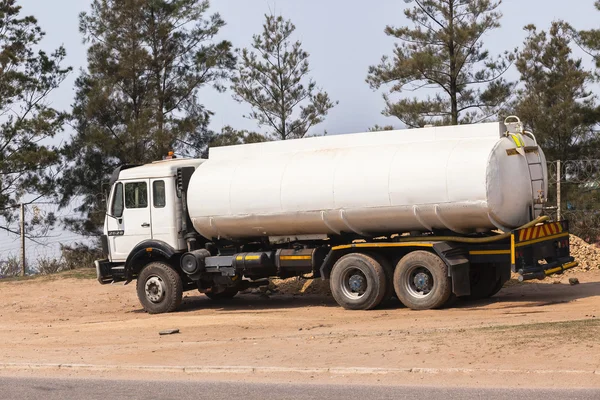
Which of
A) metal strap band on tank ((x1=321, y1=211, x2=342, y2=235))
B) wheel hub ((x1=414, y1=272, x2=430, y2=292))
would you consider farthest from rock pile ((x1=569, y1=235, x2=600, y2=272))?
metal strap band on tank ((x1=321, y1=211, x2=342, y2=235))

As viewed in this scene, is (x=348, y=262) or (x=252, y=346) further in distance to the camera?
(x=348, y=262)

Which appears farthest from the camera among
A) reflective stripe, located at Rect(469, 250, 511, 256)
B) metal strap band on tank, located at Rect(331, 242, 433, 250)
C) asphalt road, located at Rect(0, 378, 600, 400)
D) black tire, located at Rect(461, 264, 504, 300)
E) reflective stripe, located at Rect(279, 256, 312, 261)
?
black tire, located at Rect(461, 264, 504, 300)

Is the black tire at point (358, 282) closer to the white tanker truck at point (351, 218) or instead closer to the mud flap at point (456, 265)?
the white tanker truck at point (351, 218)

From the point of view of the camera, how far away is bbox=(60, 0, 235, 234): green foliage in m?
34.1

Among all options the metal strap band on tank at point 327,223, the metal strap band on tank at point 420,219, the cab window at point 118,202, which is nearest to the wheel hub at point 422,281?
the metal strap band on tank at point 420,219

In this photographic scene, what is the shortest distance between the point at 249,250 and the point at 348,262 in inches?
106

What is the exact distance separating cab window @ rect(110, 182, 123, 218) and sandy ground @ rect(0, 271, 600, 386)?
7.26ft

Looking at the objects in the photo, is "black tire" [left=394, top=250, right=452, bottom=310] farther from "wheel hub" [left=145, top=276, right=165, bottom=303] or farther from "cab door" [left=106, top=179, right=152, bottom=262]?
"cab door" [left=106, top=179, right=152, bottom=262]

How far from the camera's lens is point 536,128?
34.7m

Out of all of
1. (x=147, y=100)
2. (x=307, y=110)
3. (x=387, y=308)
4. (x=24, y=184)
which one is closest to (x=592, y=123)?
(x=307, y=110)

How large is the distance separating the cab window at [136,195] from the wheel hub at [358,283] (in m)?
4.97

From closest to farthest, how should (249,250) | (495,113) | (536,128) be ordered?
(249,250), (495,113), (536,128)

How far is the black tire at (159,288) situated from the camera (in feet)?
66.6

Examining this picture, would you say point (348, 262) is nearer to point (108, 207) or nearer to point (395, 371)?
point (108, 207)
